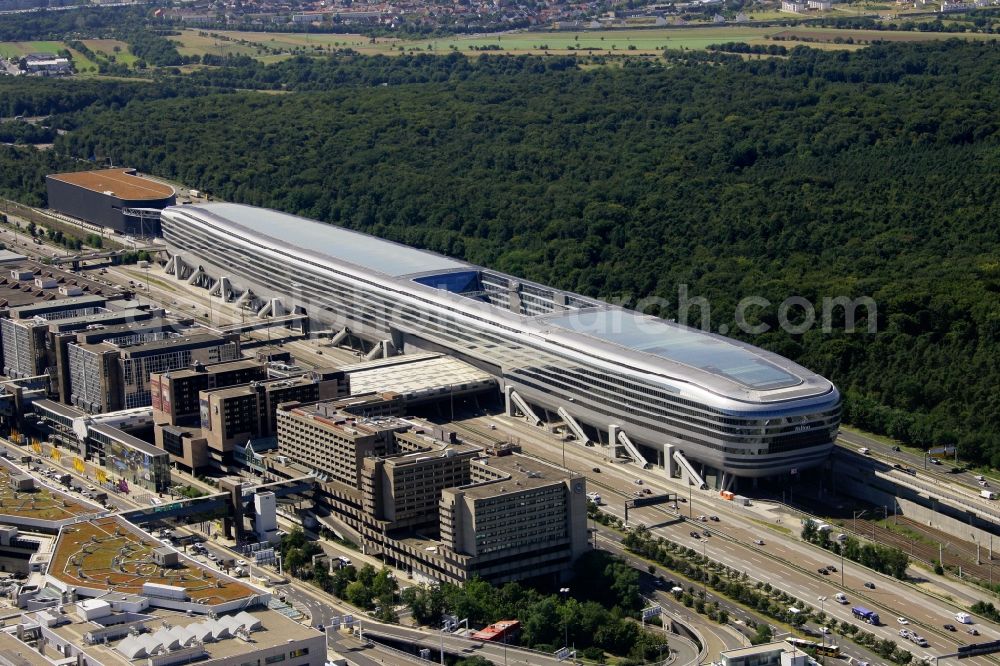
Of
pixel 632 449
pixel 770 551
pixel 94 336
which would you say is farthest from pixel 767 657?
pixel 94 336

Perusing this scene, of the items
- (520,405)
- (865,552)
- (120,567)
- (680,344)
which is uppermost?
(680,344)

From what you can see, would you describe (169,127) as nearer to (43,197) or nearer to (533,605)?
(43,197)

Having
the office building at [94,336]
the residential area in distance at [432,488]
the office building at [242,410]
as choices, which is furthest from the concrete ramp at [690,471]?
the office building at [94,336]

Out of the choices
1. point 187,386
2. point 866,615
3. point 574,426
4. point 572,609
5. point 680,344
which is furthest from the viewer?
point 574,426

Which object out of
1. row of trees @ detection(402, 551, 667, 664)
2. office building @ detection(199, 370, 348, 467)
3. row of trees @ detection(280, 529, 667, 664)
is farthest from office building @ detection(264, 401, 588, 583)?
office building @ detection(199, 370, 348, 467)

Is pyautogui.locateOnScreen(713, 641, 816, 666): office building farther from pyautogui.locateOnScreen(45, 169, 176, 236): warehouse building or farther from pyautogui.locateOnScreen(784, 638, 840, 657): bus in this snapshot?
pyautogui.locateOnScreen(45, 169, 176, 236): warehouse building

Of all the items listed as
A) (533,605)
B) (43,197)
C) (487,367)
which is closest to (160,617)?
(533,605)

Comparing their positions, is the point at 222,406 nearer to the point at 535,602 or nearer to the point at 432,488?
the point at 432,488
